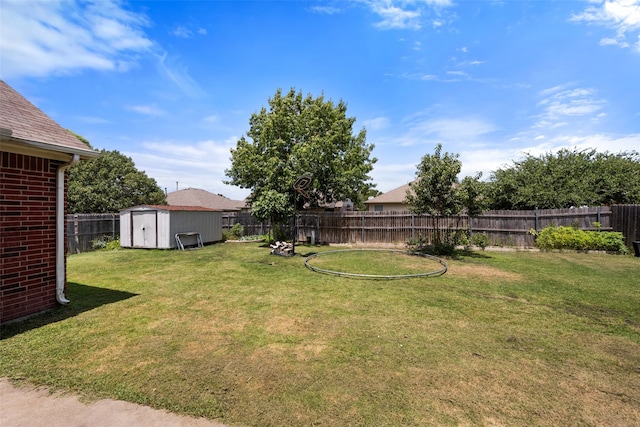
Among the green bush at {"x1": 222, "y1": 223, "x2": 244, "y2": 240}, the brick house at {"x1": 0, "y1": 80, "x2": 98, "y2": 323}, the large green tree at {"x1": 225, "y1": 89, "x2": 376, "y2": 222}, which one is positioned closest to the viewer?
the brick house at {"x1": 0, "y1": 80, "x2": 98, "y2": 323}

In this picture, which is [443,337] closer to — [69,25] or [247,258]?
[247,258]

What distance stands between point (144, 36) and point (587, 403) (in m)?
11.2

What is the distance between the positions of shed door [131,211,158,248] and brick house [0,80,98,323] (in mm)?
7888

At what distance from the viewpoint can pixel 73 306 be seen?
4.59 metres

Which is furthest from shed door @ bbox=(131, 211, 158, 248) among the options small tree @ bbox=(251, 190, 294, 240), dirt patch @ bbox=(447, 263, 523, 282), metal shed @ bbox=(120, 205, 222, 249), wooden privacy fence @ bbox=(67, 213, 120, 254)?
dirt patch @ bbox=(447, 263, 523, 282)

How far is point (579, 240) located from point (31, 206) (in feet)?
51.8

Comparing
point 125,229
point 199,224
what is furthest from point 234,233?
point 125,229

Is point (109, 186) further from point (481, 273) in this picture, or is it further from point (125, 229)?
point (481, 273)

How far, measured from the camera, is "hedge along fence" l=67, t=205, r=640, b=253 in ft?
36.1

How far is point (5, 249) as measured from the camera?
3816mm

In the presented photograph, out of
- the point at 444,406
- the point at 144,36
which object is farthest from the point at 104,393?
the point at 144,36

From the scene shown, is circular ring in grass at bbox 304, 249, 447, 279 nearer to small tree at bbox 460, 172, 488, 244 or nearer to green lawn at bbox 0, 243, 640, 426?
green lawn at bbox 0, 243, 640, 426

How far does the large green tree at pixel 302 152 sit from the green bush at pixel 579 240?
9132mm

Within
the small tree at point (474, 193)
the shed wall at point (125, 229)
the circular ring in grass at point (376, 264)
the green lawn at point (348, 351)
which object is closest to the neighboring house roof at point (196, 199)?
the shed wall at point (125, 229)
